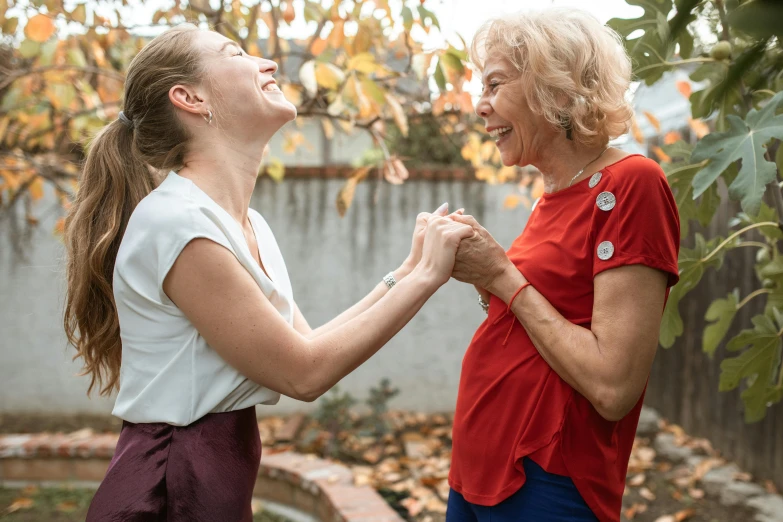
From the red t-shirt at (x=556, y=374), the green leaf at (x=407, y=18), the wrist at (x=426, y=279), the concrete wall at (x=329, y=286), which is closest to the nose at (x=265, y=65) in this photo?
the wrist at (x=426, y=279)

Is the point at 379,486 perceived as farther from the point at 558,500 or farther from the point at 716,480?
the point at 558,500

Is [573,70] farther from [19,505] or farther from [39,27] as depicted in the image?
[19,505]

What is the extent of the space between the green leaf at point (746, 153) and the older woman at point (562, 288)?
0.61 ft

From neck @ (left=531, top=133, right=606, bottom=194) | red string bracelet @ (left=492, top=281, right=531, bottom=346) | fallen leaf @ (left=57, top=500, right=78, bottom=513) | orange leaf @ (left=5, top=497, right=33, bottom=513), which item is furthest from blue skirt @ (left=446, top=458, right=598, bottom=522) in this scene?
orange leaf @ (left=5, top=497, right=33, bottom=513)

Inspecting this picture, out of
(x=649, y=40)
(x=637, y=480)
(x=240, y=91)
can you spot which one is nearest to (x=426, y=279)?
(x=240, y=91)

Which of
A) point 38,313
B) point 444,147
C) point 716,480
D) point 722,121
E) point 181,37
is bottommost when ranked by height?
point 716,480

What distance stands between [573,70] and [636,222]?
41cm

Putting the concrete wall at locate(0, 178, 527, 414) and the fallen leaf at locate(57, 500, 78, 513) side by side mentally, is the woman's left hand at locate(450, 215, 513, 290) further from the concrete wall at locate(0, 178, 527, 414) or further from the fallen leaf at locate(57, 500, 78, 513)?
the concrete wall at locate(0, 178, 527, 414)

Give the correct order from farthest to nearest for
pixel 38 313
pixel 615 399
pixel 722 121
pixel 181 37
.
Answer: pixel 38 313 < pixel 722 121 < pixel 181 37 < pixel 615 399

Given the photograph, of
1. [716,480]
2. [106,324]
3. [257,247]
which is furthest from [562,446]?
[716,480]

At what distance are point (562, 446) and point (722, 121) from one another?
3.91ft

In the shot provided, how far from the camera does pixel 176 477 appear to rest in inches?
59.4

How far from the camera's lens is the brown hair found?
1.69 meters

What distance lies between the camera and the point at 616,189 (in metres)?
1.50
